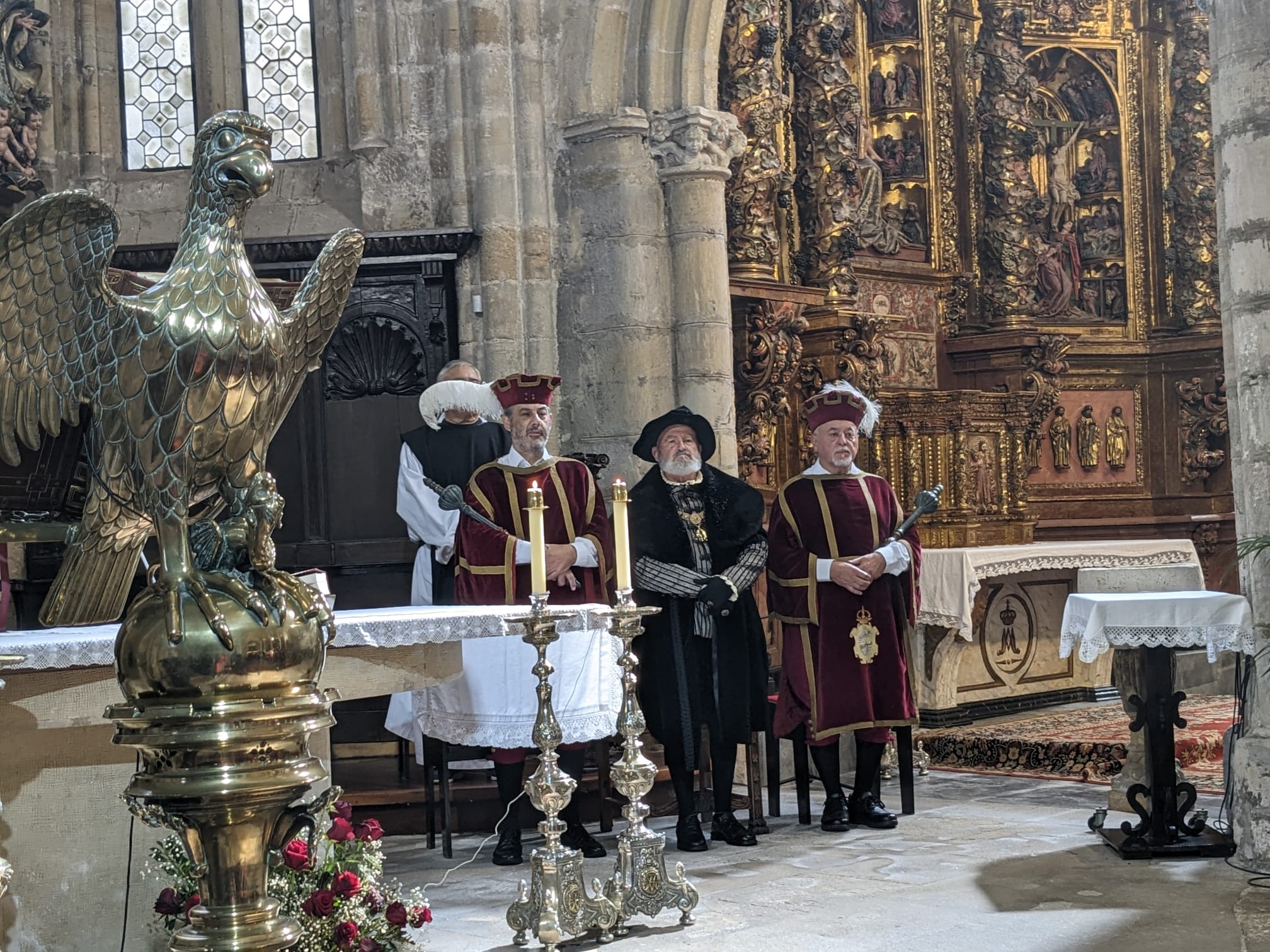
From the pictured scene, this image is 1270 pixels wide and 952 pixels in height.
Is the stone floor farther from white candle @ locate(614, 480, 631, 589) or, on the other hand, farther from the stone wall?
the stone wall

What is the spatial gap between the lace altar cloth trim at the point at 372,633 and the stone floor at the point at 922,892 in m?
1.14

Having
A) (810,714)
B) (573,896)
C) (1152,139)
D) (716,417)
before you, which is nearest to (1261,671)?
(810,714)

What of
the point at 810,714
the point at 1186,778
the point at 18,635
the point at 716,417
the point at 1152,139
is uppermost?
the point at 1152,139

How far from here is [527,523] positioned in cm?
686

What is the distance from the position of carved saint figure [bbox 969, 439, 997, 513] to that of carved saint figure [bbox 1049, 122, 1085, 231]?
9.13 ft

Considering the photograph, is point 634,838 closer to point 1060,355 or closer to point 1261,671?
point 1261,671

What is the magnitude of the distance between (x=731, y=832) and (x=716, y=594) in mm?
985

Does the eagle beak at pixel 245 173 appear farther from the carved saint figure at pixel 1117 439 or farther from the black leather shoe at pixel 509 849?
the carved saint figure at pixel 1117 439

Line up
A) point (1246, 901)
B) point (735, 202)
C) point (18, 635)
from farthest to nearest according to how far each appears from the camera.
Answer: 1. point (735, 202)
2. point (1246, 901)
3. point (18, 635)

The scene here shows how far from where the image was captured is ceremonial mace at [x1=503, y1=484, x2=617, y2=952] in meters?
4.35

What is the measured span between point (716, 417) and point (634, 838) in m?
4.37

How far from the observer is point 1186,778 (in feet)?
25.9

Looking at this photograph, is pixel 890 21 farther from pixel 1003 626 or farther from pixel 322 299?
pixel 322 299

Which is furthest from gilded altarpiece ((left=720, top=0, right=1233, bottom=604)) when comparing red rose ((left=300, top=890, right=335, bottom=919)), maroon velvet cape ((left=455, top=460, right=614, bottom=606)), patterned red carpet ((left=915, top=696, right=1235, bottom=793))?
red rose ((left=300, top=890, right=335, bottom=919))
